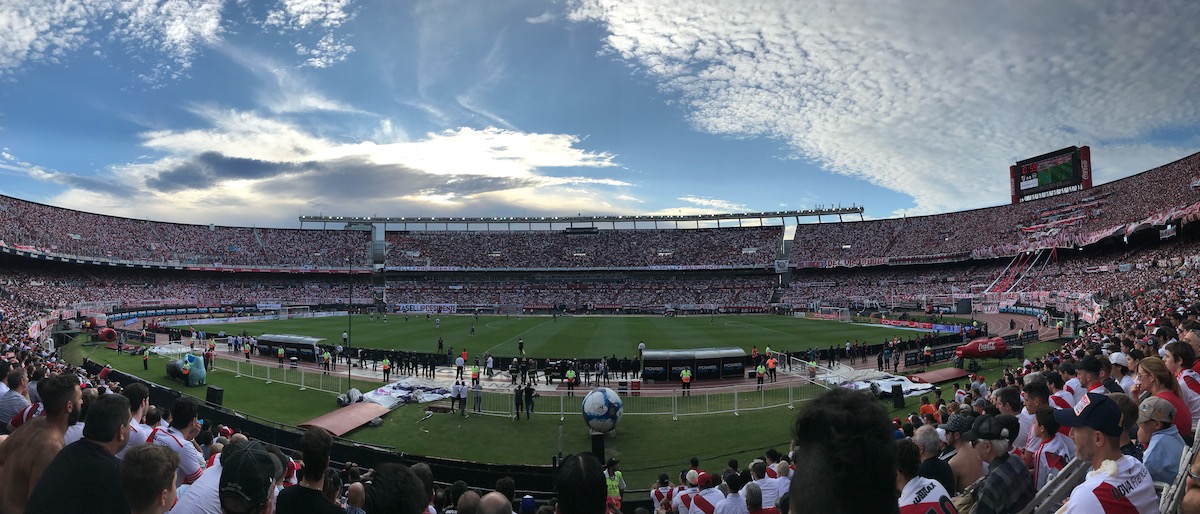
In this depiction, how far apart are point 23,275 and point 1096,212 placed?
109m

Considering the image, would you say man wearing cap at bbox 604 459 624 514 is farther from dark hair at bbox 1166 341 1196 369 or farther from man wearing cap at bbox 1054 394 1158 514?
dark hair at bbox 1166 341 1196 369

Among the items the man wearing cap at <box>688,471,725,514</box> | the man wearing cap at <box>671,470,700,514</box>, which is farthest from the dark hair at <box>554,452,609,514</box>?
the man wearing cap at <box>671,470,700,514</box>

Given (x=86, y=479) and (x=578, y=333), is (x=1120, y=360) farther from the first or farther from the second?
(x=578, y=333)

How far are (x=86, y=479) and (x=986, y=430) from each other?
263 inches

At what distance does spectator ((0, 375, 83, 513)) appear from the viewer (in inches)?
171

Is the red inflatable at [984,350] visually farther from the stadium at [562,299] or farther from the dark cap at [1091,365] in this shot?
the dark cap at [1091,365]

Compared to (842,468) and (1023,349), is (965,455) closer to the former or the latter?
(842,468)

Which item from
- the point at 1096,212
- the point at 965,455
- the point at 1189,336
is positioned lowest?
the point at 965,455

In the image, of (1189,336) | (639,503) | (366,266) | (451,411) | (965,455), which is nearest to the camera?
(965,455)

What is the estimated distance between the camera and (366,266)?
89.1 metres

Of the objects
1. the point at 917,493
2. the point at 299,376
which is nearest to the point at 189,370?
the point at 299,376

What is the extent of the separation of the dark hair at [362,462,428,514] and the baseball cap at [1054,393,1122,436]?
427 cm

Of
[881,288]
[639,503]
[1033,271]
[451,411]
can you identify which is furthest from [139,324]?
[1033,271]

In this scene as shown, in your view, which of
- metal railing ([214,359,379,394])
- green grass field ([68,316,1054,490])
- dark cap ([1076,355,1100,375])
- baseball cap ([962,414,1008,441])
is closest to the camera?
baseball cap ([962,414,1008,441])
